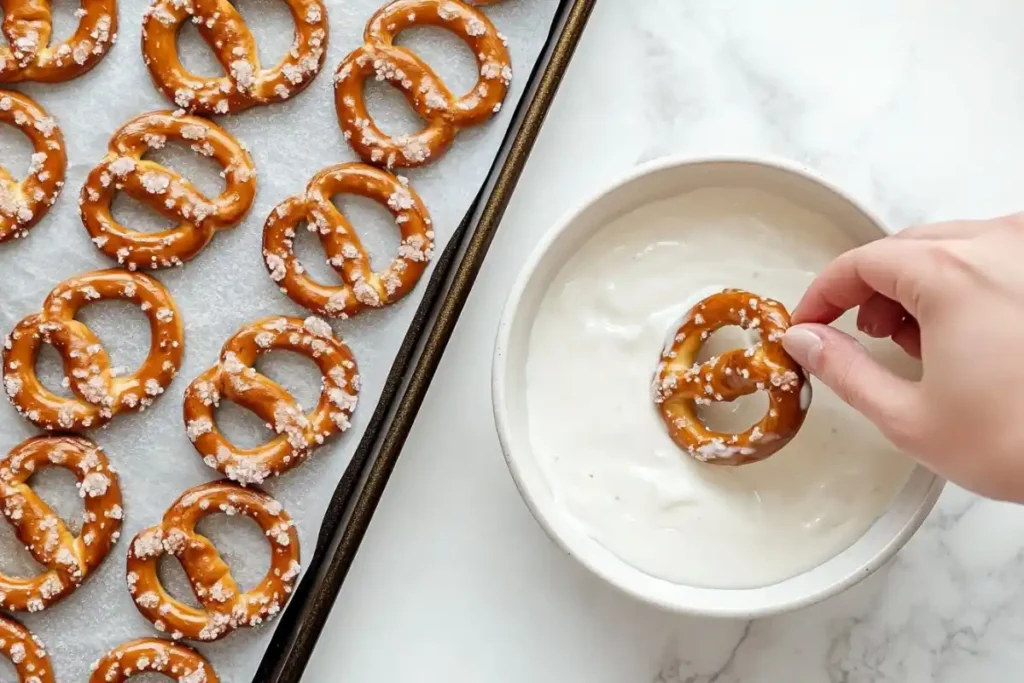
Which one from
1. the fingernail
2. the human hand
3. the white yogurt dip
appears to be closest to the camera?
the human hand

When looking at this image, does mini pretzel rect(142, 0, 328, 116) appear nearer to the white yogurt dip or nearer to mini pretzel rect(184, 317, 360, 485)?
mini pretzel rect(184, 317, 360, 485)

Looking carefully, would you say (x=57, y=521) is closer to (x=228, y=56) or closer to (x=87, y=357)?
(x=87, y=357)

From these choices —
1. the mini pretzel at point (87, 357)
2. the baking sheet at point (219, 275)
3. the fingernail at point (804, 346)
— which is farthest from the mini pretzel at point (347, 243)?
the fingernail at point (804, 346)

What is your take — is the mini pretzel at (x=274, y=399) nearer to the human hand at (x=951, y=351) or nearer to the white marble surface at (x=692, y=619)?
the white marble surface at (x=692, y=619)

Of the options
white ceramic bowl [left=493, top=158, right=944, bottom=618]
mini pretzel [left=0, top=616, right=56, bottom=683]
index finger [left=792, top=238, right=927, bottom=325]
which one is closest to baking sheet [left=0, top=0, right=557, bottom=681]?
mini pretzel [left=0, top=616, right=56, bottom=683]

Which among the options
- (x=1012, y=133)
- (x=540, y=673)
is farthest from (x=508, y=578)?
(x=1012, y=133)

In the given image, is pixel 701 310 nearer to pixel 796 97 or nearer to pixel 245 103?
pixel 796 97
